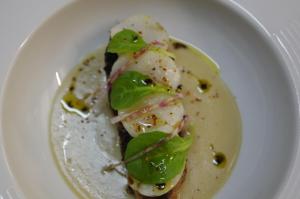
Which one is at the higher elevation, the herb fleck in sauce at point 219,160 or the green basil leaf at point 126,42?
the green basil leaf at point 126,42

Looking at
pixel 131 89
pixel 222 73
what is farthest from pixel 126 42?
pixel 222 73

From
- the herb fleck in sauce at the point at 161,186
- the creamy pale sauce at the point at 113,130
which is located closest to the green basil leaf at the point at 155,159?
the herb fleck in sauce at the point at 161,186

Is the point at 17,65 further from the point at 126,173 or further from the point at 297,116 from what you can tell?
the point at 297,116

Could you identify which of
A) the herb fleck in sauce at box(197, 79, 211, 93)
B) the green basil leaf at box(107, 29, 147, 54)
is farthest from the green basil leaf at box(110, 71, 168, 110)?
the herb fleck in sauce at box(197, 79, 211, 93)

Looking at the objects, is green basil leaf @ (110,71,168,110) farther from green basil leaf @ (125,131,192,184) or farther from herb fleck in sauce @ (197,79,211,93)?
herb fleck in sauce @ (197,79,211,93)

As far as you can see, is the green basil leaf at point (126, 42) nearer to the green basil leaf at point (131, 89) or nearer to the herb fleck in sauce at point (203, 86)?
the green basil leaf at point (131, 89)

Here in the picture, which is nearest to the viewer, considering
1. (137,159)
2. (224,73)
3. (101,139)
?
(137,159)

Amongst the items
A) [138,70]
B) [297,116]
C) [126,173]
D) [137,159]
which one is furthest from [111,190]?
[297,116]
